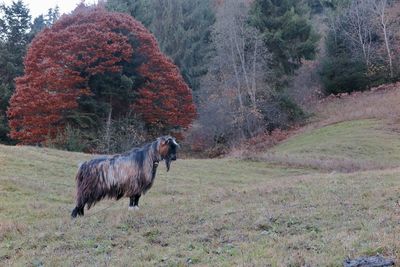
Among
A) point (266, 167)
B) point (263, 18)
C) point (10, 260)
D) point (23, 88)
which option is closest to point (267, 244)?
point (10, 260)

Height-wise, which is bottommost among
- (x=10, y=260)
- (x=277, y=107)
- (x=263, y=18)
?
(x=10, y=260)

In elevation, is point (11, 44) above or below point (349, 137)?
above

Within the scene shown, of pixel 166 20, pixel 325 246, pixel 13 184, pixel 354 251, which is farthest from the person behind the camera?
pixel 166 20

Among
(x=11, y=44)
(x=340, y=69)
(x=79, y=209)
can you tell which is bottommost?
(x=79, y=209)

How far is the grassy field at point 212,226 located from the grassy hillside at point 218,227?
18 millimetres

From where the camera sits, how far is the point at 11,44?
148 feet

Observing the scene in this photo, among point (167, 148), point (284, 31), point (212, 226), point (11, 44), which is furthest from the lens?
point (284, 31)

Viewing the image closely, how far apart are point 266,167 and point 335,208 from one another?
15.8 m

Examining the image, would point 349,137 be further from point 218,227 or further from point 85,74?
point 218,227

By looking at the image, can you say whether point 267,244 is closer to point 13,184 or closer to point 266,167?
point 13,184

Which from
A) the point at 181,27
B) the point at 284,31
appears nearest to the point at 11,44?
the point at 181,27

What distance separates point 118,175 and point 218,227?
359 centimetres

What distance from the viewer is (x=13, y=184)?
55.5 ft

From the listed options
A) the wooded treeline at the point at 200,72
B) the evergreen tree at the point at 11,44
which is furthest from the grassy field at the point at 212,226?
the evergreen tree at the point at 11,44
